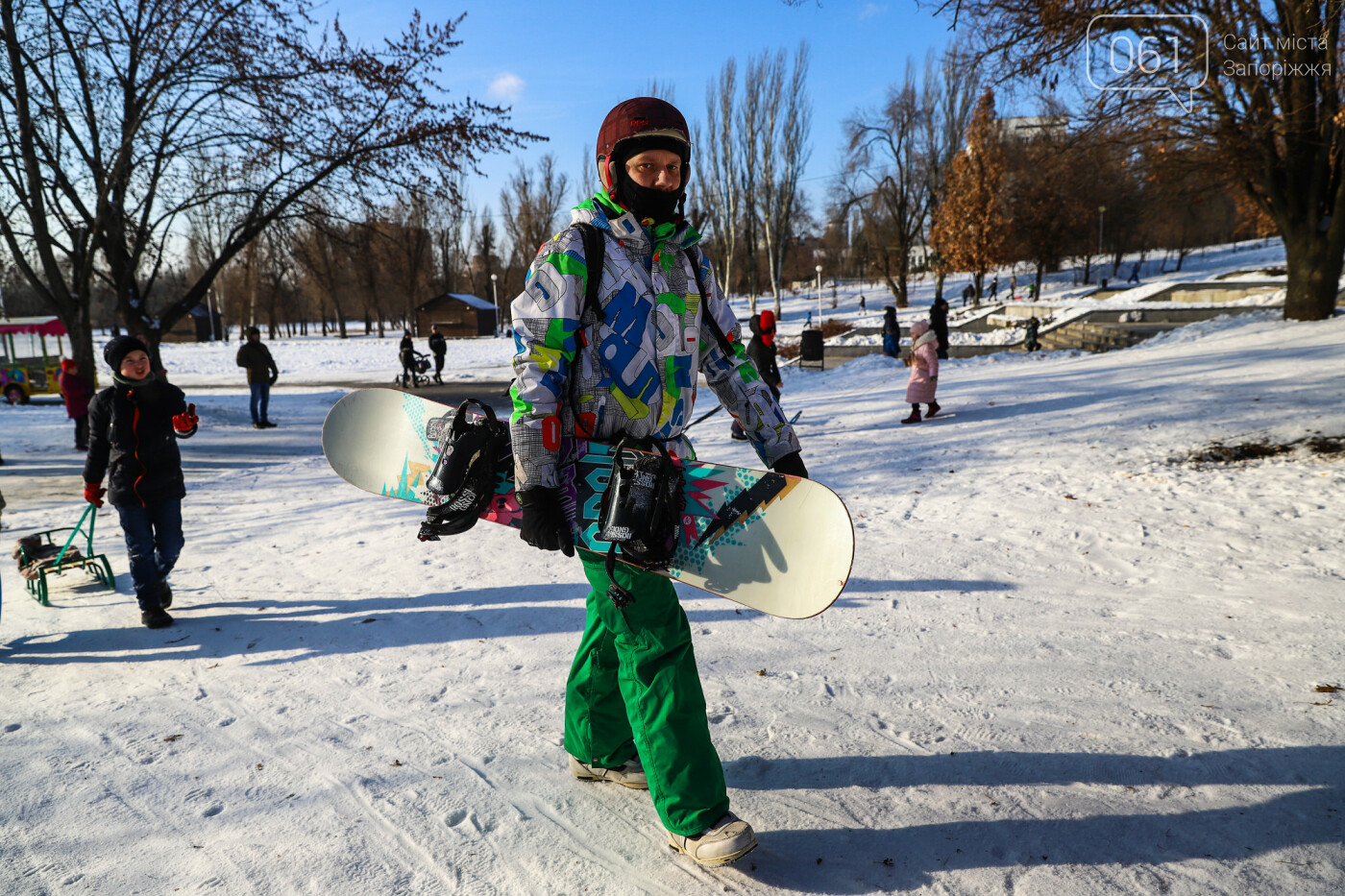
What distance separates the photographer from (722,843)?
182 centimetres

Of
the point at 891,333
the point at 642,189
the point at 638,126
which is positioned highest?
the point at 638,126

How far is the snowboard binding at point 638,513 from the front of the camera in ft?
5.90

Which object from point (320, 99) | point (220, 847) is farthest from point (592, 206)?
point (320, 99)

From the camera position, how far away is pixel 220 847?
81.6 inches

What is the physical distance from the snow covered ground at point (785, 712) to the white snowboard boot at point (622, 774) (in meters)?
0.03

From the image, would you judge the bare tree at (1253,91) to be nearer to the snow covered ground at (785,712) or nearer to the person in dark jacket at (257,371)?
the snow covered ground at (785,712)

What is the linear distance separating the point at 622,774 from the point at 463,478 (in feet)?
3.37

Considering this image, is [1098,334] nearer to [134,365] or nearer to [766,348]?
[766,348]

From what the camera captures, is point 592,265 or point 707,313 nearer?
point 592,265

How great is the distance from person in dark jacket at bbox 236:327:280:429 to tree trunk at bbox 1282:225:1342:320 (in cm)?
1564

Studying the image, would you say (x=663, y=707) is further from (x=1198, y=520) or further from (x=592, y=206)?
(x=1198, y=520)

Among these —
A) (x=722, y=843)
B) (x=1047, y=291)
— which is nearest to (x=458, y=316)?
(x=1047, y=291)

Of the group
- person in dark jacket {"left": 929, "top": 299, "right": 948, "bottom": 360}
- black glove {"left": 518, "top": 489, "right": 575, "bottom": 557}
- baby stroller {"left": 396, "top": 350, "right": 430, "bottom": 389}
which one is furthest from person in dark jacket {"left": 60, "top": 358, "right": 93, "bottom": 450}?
person in dark jacket {"left": 929, "top": 299, "right": 948, "bottom": 360}

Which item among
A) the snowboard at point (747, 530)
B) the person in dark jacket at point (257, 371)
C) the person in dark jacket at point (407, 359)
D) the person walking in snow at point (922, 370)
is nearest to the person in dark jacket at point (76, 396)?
the person in dark jacket at point (257, 371)
